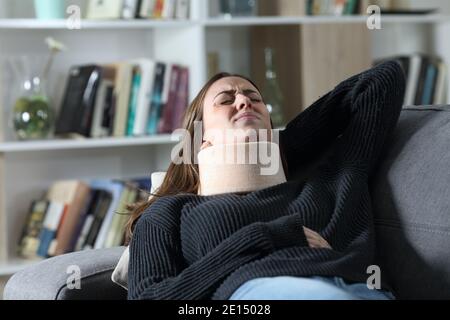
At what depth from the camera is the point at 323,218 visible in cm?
178

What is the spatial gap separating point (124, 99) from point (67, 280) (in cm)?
136

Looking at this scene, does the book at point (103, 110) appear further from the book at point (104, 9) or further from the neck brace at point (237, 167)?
the neck brace at point (237, 167)

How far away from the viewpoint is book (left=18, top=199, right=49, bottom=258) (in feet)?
9.62

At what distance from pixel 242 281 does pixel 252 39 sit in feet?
6.43

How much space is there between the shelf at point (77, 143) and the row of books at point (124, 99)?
0.15ft

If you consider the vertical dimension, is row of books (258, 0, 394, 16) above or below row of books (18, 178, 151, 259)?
above

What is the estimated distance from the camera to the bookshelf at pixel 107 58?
2.90m

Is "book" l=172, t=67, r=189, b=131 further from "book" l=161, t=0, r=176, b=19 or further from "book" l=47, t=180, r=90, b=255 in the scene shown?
"book" l=47, t=180, r=90, b=255

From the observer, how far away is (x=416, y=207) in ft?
5.83

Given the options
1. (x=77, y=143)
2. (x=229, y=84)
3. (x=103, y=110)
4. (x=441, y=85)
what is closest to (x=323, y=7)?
(x=441, y=85)

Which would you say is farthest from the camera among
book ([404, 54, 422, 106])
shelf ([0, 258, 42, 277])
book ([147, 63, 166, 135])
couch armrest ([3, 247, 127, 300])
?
book ([404, 54, 422, 106])

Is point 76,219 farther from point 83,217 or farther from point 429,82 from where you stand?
point 429,82

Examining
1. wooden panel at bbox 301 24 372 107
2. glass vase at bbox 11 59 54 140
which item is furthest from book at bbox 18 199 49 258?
wooden panel at bbox 301 24 372 107

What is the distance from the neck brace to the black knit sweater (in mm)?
34
